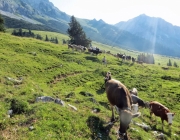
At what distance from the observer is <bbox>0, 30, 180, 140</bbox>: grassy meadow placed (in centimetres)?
1233

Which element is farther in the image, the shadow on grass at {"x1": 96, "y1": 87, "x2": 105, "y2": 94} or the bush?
the shadow on grass at {"x1": 96, "y1": 87, "x2": 105, "y2": 94}

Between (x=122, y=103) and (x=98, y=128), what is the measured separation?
2.53 m

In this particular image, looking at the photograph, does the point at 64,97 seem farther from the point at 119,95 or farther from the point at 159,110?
the point at 159,110

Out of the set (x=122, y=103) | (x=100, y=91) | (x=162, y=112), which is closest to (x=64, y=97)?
(x=100, y=91)

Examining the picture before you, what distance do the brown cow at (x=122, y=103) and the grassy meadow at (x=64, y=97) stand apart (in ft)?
5.40

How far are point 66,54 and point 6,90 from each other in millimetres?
30451

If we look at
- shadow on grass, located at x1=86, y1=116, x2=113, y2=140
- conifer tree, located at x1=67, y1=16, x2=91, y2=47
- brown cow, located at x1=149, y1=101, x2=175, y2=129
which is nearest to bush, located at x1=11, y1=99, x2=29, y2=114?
shadow on grass, located at x1=86, y1=116, x2=113, y2=140

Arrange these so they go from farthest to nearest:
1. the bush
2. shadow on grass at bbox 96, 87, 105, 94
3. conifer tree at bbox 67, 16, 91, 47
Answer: conifer tree at bbox 67, 16, 91, 47 → shadow on grass at bbox 96, 87, 105, 94 → the bush

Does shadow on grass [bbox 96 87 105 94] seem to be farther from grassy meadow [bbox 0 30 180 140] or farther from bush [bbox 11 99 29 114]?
bush [bbox 11 99 29 114]

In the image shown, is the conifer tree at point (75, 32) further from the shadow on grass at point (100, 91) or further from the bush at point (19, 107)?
the bush at point (19, 107)

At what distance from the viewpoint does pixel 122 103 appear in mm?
13688

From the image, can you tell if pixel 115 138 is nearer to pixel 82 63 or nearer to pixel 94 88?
pixel 94 88

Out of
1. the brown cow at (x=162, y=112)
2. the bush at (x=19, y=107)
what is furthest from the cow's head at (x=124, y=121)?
the brown cow at (x=162, y=112)

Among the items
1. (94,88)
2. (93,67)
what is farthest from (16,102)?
(93,67)
